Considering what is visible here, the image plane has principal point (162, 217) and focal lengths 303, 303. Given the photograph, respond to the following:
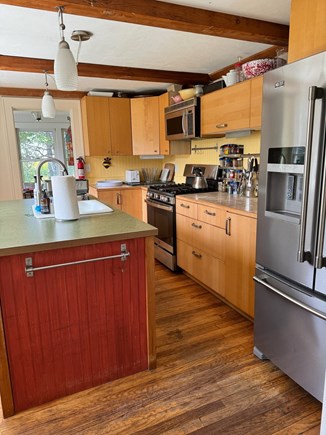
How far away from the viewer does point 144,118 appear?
4.31 metres

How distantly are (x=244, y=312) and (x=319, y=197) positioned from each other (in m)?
1.36

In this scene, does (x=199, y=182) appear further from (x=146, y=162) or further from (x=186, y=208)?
(x=146, y=162)

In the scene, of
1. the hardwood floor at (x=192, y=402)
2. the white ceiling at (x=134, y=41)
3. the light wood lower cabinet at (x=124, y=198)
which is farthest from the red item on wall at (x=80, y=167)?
the hardwood floor at (x=192, y=402)

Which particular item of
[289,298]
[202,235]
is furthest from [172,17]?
[289,298]

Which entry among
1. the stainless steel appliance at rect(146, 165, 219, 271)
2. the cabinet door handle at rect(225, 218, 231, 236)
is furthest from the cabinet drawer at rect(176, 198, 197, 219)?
the cabinet door handle at rect(225, 218, 231, 236)

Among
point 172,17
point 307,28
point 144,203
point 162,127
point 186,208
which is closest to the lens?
point 307,28

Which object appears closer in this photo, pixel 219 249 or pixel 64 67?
pixel 64 67

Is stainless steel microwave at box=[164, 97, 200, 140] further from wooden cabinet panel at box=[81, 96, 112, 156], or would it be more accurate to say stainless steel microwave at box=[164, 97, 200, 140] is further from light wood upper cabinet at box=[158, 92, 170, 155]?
wooden cabinet panel at box=[81, 96, 112, 156]

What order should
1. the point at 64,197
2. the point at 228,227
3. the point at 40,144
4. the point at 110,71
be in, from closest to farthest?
1. the point at 64,197
2. the point at 228,227
3. the point at 110,71
4. the point at 40,144

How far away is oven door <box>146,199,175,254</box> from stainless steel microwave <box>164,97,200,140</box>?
0.86 metres

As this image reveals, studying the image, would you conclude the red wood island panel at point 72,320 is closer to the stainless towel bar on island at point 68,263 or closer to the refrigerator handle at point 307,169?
the stainless towel bar on island at point 68,263

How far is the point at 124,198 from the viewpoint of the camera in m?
4.31

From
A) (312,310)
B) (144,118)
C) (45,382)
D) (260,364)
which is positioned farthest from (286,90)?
(144,118)

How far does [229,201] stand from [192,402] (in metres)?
1.62
